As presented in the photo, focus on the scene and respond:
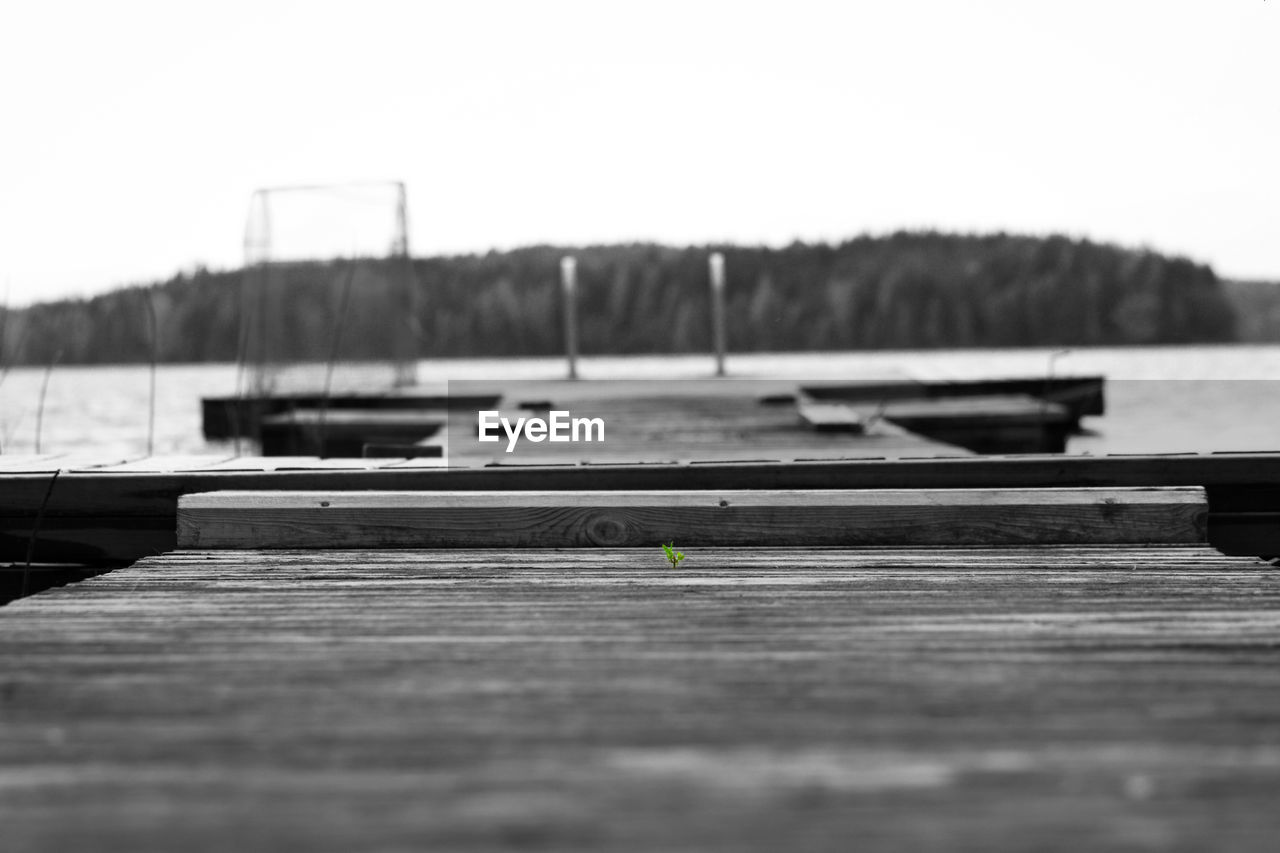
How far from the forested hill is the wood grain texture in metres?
10.1

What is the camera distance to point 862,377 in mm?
9195

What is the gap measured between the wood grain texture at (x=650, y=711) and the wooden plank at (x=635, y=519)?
0.27 m

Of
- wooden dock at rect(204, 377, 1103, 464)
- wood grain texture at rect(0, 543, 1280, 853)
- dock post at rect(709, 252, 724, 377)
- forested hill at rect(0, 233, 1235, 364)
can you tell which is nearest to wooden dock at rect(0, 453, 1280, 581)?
wood grain texture at rect(0, 543, 1280, 853)

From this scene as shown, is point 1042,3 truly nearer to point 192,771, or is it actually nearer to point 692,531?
point 692,531

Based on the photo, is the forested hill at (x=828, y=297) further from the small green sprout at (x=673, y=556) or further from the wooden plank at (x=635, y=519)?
the small green sprout at (x=673, y=556)

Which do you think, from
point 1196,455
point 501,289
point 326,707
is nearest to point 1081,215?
point 501,289

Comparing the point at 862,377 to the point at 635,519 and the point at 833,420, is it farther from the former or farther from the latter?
the point at 635,519

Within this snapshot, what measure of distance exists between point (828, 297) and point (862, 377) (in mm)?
3964

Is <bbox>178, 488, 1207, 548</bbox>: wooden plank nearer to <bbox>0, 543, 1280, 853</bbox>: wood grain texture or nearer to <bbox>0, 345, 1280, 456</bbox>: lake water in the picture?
<bbox>0, 543, 1280, 853</bbox>: wood grain texture

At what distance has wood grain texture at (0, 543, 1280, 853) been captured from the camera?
1027 millimetres

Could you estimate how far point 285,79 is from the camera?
15.0 m

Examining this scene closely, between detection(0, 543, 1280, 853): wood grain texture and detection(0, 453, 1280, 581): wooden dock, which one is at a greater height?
detection(0, 453, 1280, 581): wooden dock

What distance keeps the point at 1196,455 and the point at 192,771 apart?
239cm

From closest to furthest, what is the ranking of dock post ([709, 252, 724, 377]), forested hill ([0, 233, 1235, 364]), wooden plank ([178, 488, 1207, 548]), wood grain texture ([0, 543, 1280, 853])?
wood grain texture ([0, 543, 1280, 853]), wooden plank ([178, 488, 1207, 548]), dock post ([709, 252, 724, 377]), forested hill ([0, 233, 1235, 364])
